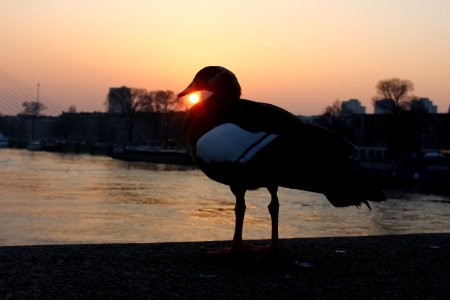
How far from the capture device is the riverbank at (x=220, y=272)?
12.9ft

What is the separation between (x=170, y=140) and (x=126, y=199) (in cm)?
7743

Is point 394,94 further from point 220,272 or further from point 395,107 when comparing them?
point 220,272

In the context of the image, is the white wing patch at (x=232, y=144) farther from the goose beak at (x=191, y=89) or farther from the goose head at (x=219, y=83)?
the goose beak at (x=191, y=89)

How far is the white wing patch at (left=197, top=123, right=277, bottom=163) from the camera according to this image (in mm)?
4465

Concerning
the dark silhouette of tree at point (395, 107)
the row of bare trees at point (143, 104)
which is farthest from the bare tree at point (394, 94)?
the row of bare trees at point (143, 104)

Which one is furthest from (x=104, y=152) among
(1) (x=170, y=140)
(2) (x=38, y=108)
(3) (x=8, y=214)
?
(3) (x=8, y=214)

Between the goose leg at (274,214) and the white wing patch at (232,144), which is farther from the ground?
the white wing patch at (232,144)

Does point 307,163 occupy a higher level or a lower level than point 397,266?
higher

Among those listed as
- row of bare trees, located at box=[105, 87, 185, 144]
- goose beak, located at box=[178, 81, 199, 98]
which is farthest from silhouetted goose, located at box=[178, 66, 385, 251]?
row of bare trees, located at box=[105, 87, 185, 144]

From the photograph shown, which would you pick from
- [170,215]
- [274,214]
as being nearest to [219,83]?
[274,214]

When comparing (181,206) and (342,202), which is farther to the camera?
(181,206)

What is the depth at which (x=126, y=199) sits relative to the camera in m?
34.0

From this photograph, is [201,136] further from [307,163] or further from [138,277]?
[138,277]

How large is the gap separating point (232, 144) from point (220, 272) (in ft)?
3.23
